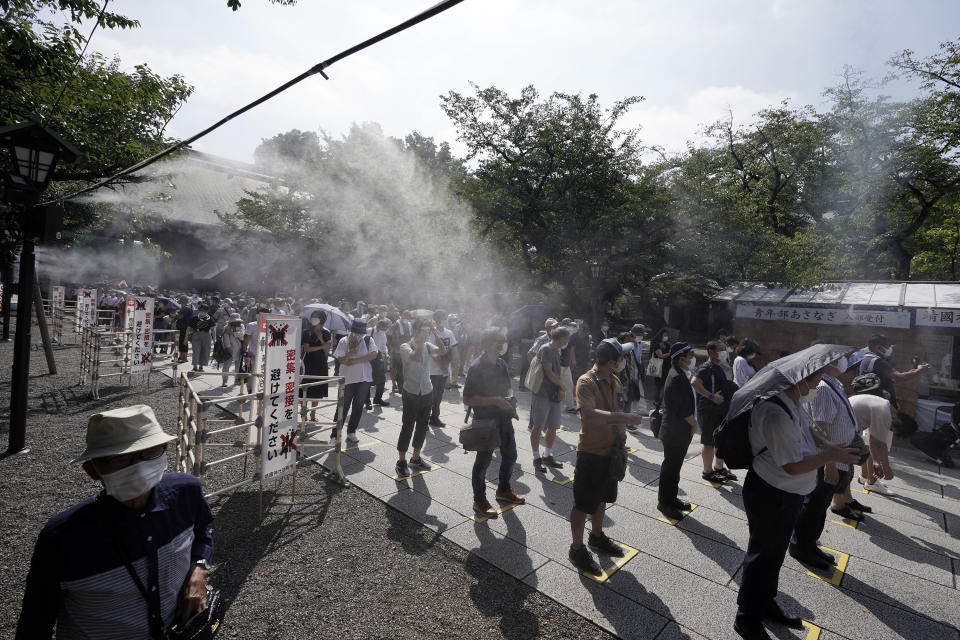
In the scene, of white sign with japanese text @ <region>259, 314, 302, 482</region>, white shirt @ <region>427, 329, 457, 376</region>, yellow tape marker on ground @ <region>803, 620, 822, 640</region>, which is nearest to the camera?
yellow tape marker on ground @ <region>803, 620, 822, 640</region>

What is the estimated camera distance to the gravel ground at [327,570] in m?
3.05

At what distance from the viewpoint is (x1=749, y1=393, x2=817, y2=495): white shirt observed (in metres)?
2.81

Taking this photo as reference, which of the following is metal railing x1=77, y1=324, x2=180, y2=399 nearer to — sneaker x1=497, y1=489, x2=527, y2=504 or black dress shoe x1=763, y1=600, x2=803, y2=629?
sneaker x1=497, y1=489, x2=527, y2=504

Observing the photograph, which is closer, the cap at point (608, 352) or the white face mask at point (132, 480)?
the white face mask at point (132, 480)

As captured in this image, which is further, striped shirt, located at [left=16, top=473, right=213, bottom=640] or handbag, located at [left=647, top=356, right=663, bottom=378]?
handbag, located at [left=647, top=356, right=663, bottom=378]

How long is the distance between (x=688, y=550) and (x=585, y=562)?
1.13 metres

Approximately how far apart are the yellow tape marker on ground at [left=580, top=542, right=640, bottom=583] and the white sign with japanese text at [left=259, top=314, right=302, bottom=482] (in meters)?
3.06

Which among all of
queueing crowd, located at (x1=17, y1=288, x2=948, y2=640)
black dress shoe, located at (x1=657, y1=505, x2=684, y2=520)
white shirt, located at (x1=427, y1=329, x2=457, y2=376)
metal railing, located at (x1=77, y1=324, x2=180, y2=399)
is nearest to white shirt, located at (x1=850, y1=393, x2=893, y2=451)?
queueing crowd, located at (x1=17, y1=288, x2=948, y2=640)

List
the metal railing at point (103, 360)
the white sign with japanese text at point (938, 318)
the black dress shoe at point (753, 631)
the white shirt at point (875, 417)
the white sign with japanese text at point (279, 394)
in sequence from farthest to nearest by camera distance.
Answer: the white sign with japanese text at point (938, 318) → the metal railing at point (103, 360) → the white shirt at point (875, 417) → the white sign with japanese text at point (279, 394) → the black dress shoe at point (753, 631)

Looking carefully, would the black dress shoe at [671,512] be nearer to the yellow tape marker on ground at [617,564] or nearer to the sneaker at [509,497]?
the yellow tape marker on ground at [617,564]

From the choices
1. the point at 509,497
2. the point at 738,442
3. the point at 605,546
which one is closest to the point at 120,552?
the point at 738,442

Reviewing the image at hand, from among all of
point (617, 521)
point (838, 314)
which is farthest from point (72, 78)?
point (838, 314)

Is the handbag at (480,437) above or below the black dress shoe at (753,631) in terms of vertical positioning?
above

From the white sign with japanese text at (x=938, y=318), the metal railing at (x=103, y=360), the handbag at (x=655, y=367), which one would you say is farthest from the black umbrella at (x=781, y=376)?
the white sign with japanese text at (x=938, y=318)
